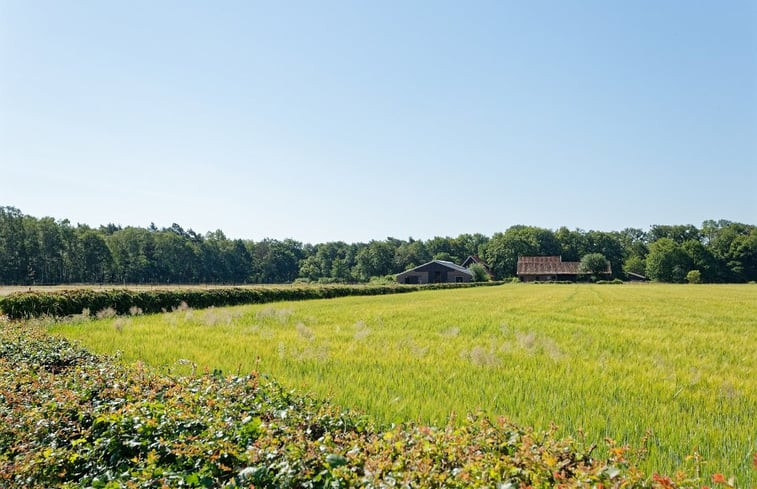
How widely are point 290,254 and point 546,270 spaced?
76771 millimetres

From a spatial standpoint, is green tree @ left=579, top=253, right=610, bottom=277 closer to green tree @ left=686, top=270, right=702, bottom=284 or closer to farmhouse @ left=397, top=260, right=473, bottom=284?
green tree @ left=686, top=270, right=702, bottom=284

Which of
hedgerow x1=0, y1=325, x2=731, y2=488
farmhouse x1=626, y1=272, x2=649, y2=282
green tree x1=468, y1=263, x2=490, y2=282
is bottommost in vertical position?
farmhouse x1=626, y1=272, x2=649, y2=282

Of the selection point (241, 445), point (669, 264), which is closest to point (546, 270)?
point (669, 264)

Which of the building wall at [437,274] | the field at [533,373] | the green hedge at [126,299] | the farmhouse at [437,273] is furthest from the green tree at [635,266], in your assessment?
the field at [533,373]

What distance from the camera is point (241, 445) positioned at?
149 inches

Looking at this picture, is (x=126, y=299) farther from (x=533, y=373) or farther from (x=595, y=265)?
(x=595, y=265)

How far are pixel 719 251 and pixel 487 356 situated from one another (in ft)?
445

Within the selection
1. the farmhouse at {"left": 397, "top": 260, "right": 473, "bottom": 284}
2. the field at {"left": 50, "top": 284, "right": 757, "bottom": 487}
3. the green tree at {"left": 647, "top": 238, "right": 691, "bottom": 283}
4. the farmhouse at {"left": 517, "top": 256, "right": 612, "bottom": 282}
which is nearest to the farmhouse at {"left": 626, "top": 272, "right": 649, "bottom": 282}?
the green tree at {"left": 647, "top": 238, "right": 691, "bottom": 283}

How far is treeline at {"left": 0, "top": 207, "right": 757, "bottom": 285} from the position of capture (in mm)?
87688

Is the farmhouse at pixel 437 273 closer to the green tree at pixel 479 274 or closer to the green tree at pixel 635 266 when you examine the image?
the green tree at pixel 479 274

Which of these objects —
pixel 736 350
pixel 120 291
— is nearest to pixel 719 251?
pixel 736 350

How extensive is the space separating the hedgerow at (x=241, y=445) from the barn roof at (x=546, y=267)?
10610 centimetres

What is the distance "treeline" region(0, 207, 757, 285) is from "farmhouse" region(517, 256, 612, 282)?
9.76 meters

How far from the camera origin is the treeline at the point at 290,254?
8769cm
